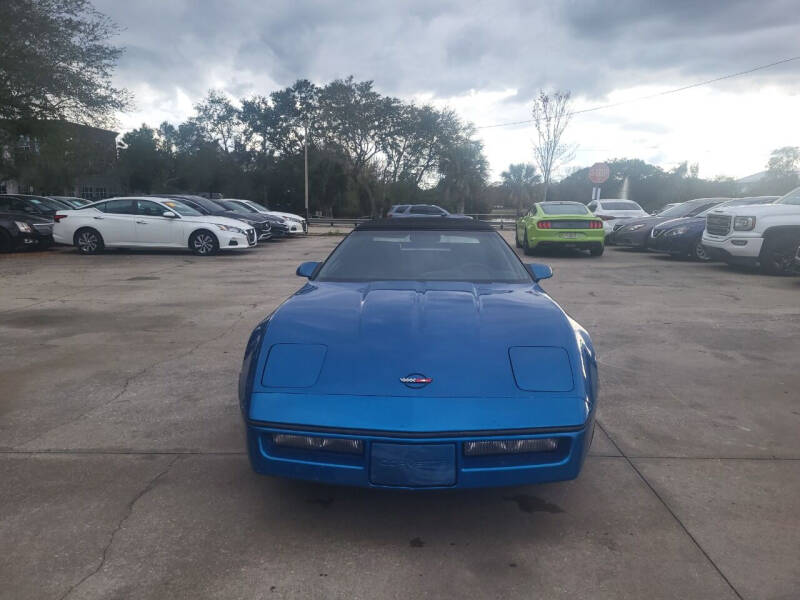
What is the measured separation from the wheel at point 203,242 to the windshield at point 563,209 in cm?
831

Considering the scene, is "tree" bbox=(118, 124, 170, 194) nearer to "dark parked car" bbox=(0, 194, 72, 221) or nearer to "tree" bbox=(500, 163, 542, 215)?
"tree" bbox=(500, 163, 542, 215)

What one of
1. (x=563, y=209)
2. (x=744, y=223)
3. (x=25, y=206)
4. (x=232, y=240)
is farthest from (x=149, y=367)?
(x=25, y=206)

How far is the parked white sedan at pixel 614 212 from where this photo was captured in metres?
19.5

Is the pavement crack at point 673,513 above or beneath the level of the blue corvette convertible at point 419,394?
beneath

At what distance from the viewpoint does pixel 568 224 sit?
14.8m

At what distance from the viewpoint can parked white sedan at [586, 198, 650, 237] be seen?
63.9 ft

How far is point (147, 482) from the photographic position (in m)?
3.24

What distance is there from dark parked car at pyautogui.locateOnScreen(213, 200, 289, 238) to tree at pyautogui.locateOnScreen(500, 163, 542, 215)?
99.3ft

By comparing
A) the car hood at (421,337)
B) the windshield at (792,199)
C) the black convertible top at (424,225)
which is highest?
the windshield at (792,199)

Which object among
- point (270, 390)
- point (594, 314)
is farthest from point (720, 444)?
point (594, 314)

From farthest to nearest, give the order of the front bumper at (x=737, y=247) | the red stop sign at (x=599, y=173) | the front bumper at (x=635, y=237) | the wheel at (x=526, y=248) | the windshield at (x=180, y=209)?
the red stop sign at (x=599, y=173)
the front bumper at (x=635, y=237)
the wheel at (x=526, y=248)
the windshield at (x=180, y=209)
the front bumper at (x=737, y=247)

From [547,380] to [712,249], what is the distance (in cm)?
1115

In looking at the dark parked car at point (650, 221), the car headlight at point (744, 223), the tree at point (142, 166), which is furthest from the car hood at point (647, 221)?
the tree at point (142, 166)

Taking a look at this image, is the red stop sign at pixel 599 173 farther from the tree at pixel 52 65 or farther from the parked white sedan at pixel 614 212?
the tree at pixel 52 65
